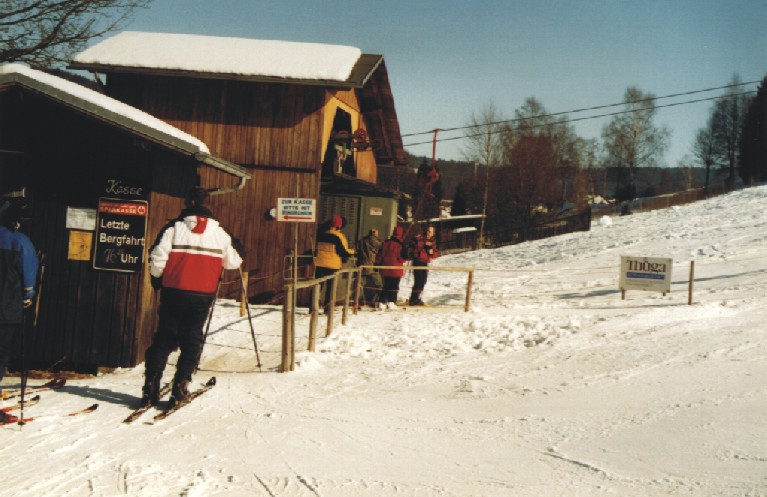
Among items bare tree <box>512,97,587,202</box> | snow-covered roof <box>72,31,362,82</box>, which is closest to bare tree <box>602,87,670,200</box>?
bare tree <box>512,97,587,202</box>

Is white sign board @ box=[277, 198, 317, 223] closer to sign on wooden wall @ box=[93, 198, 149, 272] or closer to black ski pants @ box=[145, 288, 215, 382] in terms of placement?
sign on wooden wall @ box=[93, 198, 149, 272]

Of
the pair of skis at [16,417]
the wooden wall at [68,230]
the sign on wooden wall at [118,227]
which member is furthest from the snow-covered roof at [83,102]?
the pair of skis at [16,417]

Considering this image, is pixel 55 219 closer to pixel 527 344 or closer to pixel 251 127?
pixel 527 344

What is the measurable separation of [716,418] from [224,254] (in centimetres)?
436

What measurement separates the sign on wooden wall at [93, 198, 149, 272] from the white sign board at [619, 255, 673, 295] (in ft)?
30.7

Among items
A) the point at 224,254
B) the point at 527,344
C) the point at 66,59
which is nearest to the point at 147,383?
the point at 224,254

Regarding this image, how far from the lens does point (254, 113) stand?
1619 centimetres

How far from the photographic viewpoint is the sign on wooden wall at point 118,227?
9078mm

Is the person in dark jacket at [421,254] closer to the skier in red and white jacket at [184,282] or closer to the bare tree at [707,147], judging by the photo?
the skier in red and white jacket at [184,282]

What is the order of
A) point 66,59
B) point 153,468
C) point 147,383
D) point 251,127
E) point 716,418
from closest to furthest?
point 153,468
point 716,418
point 147,383
point 251,127
point 66,59

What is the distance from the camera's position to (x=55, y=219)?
9.09 metres

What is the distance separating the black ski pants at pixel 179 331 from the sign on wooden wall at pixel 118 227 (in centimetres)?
316

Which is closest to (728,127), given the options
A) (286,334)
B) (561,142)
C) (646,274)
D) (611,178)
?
(561,142)

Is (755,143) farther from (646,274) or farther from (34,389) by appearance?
(34,389)
